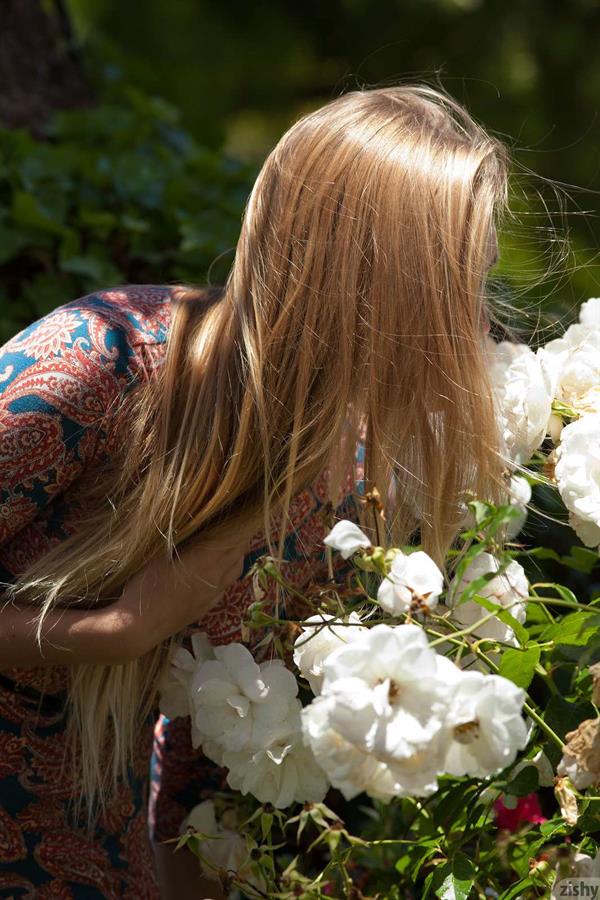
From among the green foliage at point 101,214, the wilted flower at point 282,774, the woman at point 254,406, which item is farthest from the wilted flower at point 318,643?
the green foliage at point 101,214

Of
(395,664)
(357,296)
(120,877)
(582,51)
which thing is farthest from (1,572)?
(582,51)

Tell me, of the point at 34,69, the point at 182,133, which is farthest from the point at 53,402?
the point at 34,69

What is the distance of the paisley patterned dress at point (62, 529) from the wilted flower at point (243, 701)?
210 millimetres

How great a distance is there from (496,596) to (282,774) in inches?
11.5

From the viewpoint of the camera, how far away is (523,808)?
1562mm

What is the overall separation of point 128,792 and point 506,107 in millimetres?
4497

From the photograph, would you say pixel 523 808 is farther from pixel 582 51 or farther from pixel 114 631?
pixel 582 51

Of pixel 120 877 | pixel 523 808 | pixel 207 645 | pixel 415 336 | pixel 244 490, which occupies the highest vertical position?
pixel 415 336

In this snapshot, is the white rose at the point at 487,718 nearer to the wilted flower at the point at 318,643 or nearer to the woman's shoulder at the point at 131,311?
the wilted flower at the point at 318,643

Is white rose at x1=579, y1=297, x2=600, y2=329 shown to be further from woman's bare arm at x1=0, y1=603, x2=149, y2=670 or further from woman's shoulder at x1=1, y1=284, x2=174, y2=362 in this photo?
woman's bare arm at x1=0, y1=603, x2=149, y2=670

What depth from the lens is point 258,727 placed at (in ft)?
3.49

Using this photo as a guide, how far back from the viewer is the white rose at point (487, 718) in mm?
803

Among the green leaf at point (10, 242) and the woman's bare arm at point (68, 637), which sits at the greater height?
the green leaf at point (10, 242)

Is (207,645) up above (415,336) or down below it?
below
